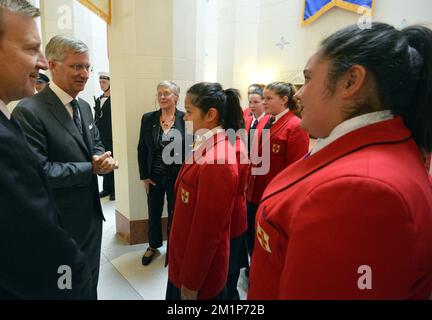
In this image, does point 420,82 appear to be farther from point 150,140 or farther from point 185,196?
point 150,140

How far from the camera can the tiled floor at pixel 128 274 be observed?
6.70 ft

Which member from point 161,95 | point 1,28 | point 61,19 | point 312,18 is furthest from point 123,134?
point 312,18

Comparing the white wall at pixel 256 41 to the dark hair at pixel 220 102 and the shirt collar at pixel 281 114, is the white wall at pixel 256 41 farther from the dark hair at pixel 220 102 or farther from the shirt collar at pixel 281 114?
the dark hair at pixel 220 102

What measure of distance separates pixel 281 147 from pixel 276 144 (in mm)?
51

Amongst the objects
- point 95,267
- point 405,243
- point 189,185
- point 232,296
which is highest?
point 405,243

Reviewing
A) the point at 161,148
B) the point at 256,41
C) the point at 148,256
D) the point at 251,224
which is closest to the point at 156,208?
the point at 148,256

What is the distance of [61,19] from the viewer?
15.8ft

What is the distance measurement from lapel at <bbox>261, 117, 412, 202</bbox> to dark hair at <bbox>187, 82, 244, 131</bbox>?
2.56 feet

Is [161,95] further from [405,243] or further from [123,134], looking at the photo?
[405,243]

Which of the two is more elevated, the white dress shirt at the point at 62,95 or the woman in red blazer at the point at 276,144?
the white dress shirt at the point at 62,95

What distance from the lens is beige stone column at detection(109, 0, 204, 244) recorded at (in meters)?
2.44

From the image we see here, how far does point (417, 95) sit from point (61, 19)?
5.83 metres

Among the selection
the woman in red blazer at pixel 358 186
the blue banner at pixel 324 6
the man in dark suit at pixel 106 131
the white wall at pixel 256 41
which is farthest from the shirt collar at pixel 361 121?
the white wall at pixel 256 41
